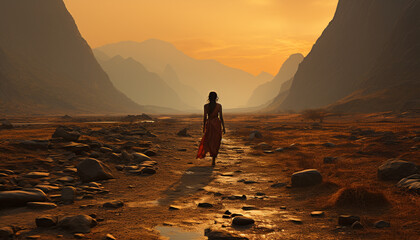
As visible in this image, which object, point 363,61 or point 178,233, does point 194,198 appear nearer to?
point 178,233

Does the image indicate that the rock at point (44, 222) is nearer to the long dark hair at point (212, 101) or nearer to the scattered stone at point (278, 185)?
the scattered stone at point (278, 185)

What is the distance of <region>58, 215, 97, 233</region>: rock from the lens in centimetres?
512

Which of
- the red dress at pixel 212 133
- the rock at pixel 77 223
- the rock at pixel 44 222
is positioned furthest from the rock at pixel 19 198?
the red dress at pixel 212 133

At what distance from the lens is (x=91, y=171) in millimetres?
8992

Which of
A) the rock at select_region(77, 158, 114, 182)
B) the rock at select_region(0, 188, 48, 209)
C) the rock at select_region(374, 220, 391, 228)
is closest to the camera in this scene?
the rock at select_region(374, 220, 391, 228)

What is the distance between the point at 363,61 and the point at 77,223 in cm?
→ 13738

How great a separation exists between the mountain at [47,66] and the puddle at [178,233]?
10593 centimetres

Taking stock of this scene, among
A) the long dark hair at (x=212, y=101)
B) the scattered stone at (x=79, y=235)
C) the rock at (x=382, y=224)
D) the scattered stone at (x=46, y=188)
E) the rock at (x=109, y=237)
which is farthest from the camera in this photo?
the long dark hair at (x=212, y=101)

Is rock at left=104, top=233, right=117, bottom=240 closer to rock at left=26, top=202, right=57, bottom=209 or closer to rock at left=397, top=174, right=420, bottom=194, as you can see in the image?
rock at left=26, top=202, right=57, bottom=209

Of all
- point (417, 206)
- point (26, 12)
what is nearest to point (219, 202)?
point (417, 206)

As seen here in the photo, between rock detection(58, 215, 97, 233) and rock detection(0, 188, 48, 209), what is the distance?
1.67 meters

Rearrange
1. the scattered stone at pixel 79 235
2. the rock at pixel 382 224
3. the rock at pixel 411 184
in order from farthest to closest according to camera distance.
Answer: the rock at pixel 411 184
the rock at pixel 382 224
the scattered stone at pixel 79 235

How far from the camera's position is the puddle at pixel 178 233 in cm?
506

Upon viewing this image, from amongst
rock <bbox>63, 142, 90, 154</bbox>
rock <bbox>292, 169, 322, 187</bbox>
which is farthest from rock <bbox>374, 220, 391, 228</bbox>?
rock <bbox>63, 142, 90, 154</bbox>
